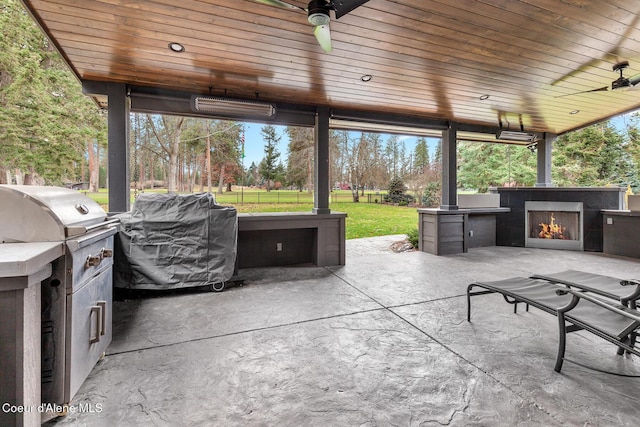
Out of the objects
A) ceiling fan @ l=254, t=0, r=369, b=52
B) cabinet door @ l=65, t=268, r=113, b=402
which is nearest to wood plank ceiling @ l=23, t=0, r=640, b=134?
ceiling fan @ l=254, t=0, r=369, b=52

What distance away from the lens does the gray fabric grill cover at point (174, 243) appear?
3295mm

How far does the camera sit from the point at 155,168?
14.7 ft

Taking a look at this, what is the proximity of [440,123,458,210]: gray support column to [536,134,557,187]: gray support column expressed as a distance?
8.29ft

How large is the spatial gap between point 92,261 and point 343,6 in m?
2.51

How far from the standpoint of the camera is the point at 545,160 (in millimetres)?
6996

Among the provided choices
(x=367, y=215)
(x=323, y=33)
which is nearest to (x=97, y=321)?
(x=323, y=33)

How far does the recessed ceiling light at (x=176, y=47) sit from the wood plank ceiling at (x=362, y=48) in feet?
0.17

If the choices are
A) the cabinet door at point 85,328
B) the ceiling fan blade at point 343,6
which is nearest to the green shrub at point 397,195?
the ceiling fan blade at point 343,6

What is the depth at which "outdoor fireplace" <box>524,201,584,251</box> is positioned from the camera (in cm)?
634

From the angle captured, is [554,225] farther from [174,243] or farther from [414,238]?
[174,243]

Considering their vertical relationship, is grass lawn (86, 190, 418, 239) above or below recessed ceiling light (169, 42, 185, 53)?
below

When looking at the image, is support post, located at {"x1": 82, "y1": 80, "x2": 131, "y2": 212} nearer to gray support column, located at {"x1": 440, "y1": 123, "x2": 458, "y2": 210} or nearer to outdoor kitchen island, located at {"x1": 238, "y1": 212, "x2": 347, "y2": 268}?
outdoor kitchen island, located at {"x1": 238, "y1": 212, "x2": 347, "y2": 268}

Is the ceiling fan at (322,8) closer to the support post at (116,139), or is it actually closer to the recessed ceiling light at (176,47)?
the recessed ceiling light at (176,47)

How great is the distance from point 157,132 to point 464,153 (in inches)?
436
